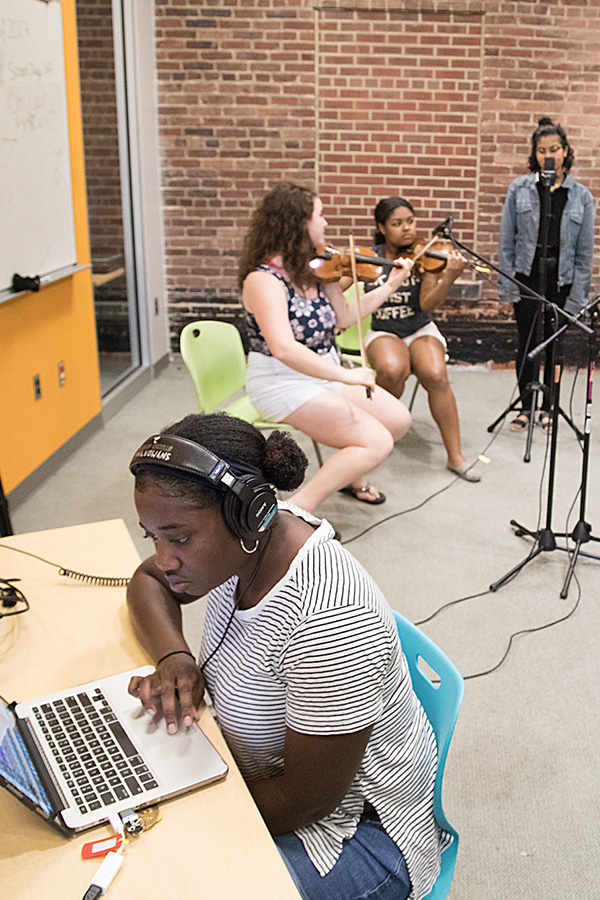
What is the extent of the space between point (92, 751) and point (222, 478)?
1.31 feet

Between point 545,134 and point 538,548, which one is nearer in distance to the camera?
point 538,548

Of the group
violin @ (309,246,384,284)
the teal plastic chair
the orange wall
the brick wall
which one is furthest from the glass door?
the teal plastic chair

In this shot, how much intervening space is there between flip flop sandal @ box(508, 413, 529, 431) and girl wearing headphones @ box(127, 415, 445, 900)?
3433mm

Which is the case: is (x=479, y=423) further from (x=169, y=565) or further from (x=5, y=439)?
(x=169, y=565)

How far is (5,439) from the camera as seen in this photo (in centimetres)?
348

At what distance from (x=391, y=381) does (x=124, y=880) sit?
3.21 m

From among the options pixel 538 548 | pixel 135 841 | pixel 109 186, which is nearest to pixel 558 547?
pixel 538 548

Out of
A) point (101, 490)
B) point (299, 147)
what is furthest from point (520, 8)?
point (101, 490)

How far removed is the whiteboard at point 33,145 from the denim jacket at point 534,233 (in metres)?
2.37

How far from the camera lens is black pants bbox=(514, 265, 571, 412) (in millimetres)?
4375

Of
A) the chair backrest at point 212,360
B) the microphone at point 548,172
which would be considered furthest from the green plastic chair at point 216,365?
the microphone at point 548,172

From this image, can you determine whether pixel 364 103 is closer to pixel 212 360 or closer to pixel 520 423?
pixel 520 423

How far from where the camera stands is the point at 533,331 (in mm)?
4559

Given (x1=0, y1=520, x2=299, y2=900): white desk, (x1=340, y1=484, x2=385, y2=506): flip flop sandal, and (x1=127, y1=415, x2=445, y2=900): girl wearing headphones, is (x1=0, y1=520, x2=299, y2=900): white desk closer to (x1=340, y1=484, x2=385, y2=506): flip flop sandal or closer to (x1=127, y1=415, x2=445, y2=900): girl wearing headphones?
(x1=127, y1=415, x2=445, y2=900): girl wearing headphones
